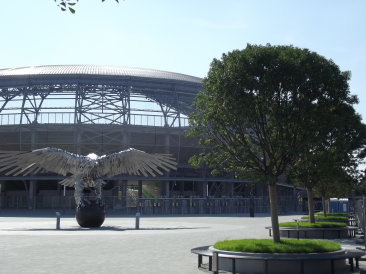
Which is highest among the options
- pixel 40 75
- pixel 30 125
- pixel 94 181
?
pixel 40 75

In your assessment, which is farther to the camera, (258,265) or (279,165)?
(279,165)

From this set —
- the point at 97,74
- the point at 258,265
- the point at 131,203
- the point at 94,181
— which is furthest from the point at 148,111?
the point at 258,265

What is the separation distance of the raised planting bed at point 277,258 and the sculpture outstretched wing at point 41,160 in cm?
1562

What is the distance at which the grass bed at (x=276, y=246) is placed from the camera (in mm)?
11592

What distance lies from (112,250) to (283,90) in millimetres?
7685

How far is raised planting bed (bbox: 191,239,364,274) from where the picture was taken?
11125mm

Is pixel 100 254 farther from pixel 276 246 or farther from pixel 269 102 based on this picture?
pixel 269 102

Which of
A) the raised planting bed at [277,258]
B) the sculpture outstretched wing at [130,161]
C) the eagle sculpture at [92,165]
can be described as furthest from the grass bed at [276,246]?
the sculpture outstretched wing at [130,161]

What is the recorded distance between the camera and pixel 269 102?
13.3 m

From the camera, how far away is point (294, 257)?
36.4 ft

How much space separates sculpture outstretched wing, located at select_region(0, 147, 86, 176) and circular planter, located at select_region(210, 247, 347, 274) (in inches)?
645

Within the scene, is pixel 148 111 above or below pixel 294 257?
above

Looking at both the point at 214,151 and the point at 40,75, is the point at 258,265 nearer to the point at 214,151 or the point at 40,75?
the point at 214,151

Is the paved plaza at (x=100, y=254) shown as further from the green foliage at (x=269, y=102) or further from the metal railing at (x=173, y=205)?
the metal railing at (x=173, y=205)
